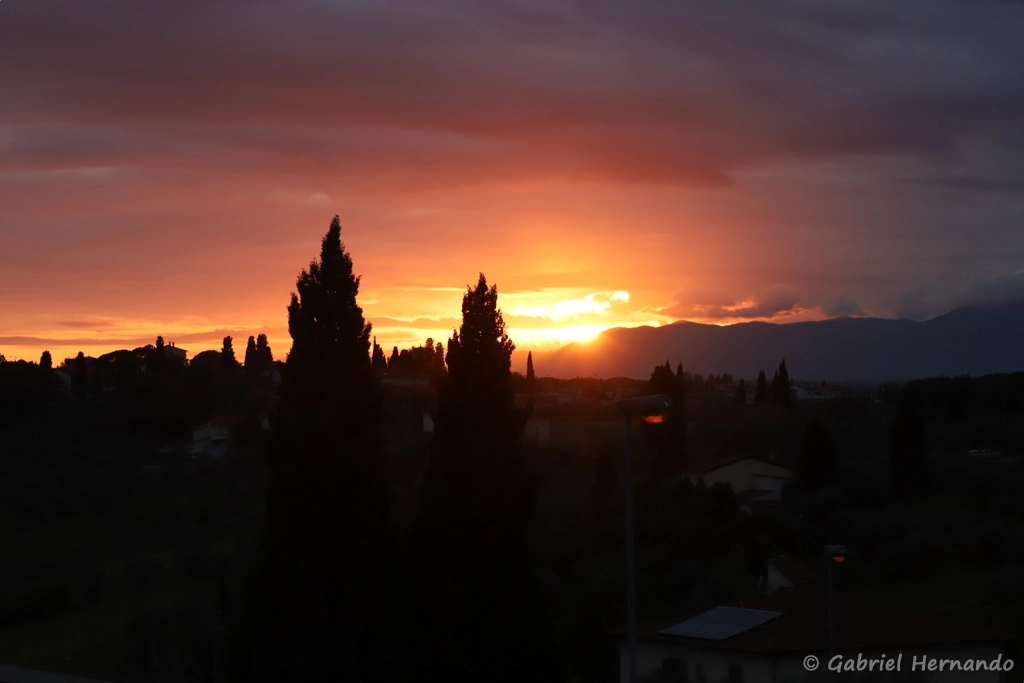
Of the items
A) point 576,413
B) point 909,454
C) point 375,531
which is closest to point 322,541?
point 375,531

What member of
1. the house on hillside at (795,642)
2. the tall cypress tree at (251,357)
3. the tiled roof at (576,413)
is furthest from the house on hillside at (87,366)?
the house on hillside at (795,642)

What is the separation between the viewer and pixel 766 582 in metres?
33.2

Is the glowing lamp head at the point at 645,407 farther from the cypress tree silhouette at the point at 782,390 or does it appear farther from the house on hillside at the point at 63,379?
the house on hillside at the point at 63,379

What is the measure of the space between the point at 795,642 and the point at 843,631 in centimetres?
144

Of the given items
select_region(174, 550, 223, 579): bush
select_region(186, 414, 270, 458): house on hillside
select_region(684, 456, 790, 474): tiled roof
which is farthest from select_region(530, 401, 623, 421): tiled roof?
select_region(174, 550, 223, 579): bush

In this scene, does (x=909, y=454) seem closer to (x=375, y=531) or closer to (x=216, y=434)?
(x=375, y=531)

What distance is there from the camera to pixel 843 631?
21281 mm

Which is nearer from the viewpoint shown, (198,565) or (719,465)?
(198,565)

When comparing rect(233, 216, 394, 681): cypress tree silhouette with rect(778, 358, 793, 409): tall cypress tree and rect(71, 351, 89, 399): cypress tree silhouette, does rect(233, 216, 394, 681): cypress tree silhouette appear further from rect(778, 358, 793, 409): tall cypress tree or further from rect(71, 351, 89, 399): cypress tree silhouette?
rect(71, 351, 89, 399): cypress tree silhouette

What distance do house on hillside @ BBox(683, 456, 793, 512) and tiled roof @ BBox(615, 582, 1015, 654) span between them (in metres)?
26.6

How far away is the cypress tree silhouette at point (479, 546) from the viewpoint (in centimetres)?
1639

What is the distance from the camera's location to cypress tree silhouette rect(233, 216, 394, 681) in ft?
51.3

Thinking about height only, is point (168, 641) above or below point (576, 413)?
below

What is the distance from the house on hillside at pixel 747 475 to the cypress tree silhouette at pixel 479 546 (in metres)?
33.8
